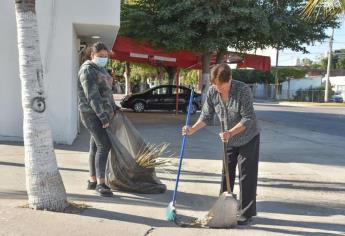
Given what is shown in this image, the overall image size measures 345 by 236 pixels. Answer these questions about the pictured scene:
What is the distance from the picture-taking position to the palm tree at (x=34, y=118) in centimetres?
569

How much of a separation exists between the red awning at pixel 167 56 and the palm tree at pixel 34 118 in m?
13.9

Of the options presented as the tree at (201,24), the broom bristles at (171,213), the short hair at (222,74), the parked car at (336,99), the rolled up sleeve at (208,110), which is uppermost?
the tree at (201,24)

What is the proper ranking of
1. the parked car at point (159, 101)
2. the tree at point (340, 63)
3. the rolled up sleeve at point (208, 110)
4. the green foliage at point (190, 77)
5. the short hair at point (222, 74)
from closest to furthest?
the short hair at point (222, 74), the rolled up sleeve at point (208, 110), the parked car at point (159, 101), the green foliage at point (190, 77), the tree at point (340, 63)

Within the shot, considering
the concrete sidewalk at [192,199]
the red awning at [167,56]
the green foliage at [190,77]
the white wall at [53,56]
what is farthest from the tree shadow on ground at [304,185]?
the green foliage at [190,77]

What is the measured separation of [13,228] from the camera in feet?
17.3

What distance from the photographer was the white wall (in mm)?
11164

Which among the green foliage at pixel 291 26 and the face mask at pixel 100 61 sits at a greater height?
the green foliage at pixel 291 26

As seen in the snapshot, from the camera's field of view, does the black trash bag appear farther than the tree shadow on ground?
No

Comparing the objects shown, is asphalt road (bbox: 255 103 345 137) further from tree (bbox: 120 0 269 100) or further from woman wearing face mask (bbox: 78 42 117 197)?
woman wearing face mask (bbox: 78 42 117 197)

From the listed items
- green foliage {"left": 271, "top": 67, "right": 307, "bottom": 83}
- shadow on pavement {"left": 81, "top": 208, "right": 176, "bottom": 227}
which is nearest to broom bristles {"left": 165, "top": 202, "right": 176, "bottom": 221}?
shadow on pavement {"left": 81, "top": 208, "right": 176, "bottom": 227}

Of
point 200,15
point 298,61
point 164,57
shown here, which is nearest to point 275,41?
point 200,15

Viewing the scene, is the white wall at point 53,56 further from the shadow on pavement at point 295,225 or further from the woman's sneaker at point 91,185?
the shadow on pavement at point 295,225

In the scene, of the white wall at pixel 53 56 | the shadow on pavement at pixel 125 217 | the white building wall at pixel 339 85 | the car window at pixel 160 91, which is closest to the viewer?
the shadow on pavement at pixel 125 217

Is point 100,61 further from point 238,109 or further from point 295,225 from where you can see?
point 295,225
